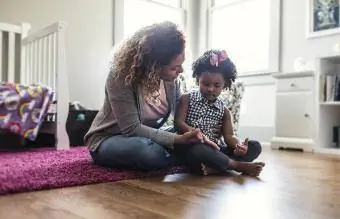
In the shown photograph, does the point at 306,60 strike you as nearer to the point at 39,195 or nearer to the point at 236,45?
the point at 236,45

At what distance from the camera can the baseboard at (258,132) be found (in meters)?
2.89

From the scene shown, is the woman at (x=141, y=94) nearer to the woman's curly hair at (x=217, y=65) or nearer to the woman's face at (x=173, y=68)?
the woman's face at (x=173, y=68)

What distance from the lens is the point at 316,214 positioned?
2.39 ft

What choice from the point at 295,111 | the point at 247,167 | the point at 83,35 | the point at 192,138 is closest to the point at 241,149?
the point at 247,167

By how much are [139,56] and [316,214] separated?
0.67 m

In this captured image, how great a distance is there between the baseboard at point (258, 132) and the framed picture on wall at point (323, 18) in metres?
0.77

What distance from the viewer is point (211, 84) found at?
1.26 meters

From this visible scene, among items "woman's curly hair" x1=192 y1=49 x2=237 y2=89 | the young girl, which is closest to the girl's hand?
the young girl

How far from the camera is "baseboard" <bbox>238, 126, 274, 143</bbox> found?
114 inches

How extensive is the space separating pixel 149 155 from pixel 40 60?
4.66 feet

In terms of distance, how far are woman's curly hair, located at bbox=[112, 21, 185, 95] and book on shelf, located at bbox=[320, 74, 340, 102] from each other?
1475 mm

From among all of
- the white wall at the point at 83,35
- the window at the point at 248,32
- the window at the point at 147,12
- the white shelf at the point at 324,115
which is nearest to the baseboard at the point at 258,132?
the window at the point at 248,32

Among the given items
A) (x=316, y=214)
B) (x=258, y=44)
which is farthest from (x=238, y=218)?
(x=258, y=44)

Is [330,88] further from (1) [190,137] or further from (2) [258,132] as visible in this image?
(1) [190,137]
